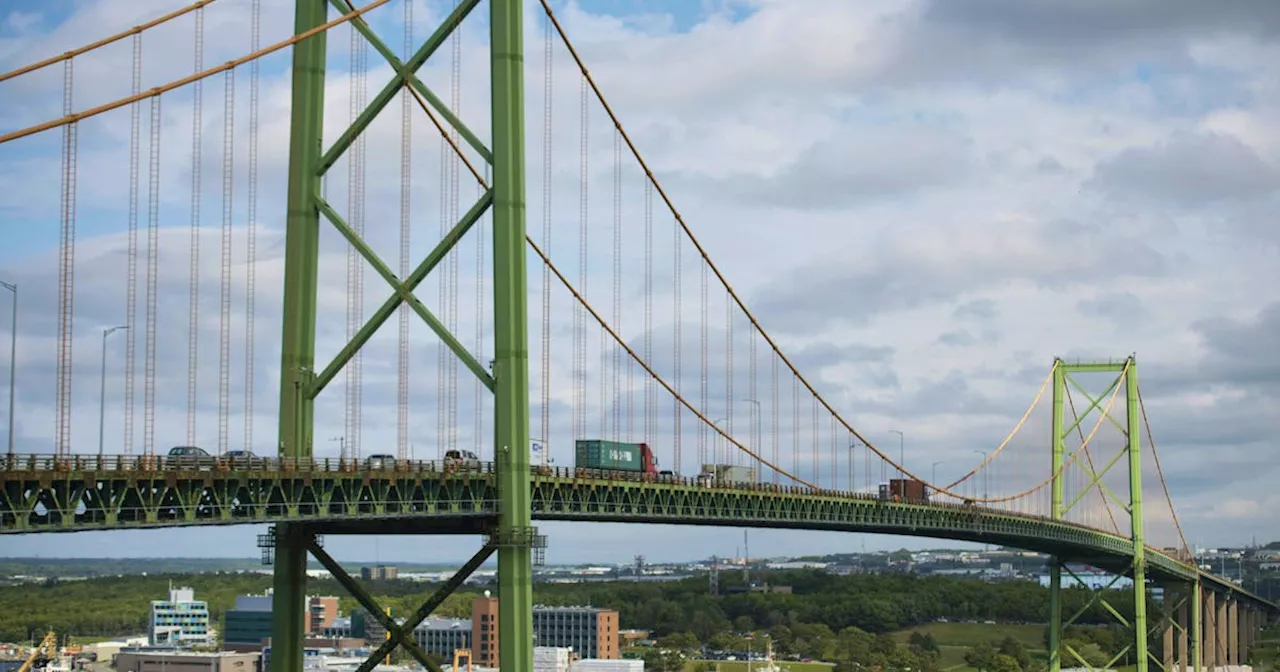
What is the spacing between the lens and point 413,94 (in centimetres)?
7175

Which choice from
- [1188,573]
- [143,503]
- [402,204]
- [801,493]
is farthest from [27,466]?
[1188,573]

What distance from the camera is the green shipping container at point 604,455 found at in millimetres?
93125

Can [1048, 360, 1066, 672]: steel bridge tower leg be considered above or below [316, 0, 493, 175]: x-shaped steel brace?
below

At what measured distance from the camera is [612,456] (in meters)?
94.9

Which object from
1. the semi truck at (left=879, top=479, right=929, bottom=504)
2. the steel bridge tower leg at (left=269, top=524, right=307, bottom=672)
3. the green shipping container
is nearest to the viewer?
the steel bridge tower leg at (left=269, top=524, right=307, bottom=672)

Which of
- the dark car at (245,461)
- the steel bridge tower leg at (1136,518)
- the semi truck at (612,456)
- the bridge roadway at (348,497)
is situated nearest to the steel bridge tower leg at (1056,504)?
the steel bridge tower leg at (1136,518)

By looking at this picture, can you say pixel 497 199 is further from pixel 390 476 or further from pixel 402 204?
pixel 390 476

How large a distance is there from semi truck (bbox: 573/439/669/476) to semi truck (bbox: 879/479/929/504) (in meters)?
38.1

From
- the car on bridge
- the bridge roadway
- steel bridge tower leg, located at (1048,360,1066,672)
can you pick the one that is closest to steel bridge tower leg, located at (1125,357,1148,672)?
steel bridge tower leg, located at (1048,360,1066,672)

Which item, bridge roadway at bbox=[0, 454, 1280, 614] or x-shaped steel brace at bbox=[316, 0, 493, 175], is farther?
x-shaped steel brace at bbox=[316, 0, 493, 175]

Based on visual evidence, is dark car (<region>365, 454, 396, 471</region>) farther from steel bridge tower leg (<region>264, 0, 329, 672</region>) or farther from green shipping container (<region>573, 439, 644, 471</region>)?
green shipping container (<region>573, 439, 644, 471</region>)

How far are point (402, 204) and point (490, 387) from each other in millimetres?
7975

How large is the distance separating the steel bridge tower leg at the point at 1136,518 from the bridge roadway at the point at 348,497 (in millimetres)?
54527

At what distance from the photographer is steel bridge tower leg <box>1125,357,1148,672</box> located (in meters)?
156
